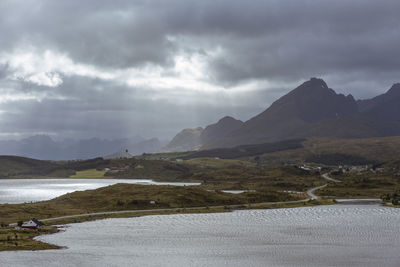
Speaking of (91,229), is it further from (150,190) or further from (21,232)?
(150,190)

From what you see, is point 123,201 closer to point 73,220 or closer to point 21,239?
point 73,220

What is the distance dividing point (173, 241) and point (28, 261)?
34.0m

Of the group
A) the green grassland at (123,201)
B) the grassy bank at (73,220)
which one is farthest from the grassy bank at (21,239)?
the green grassland at (123,201)

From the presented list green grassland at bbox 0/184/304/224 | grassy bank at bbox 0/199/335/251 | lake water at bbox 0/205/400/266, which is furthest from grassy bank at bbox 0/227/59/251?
green grassland at bbox 0/184/304/224

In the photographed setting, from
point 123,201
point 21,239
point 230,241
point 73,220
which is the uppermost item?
point 123,201

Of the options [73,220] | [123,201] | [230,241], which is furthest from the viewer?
[123,201]

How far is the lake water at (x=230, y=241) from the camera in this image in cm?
8494

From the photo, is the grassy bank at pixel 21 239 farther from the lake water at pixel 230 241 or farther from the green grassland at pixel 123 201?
the green grassland at pixel 123 201

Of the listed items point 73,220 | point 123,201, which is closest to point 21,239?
point 73,220

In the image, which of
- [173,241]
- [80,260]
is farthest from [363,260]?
[80,260]

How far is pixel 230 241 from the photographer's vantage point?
107m

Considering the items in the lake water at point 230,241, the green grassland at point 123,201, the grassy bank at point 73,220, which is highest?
the green grassland at point 123,201

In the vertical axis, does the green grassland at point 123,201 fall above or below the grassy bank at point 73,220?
above

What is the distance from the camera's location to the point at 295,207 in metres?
176
